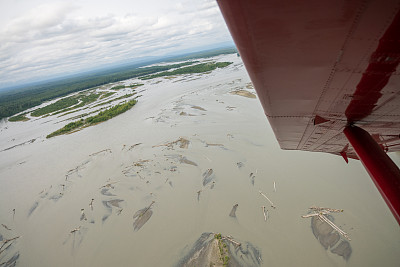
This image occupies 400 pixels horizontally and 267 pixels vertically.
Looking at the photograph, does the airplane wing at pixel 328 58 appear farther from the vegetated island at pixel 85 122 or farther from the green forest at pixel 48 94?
the green forest at pixel 48 94

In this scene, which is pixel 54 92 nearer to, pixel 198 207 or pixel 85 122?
pixel 85 122

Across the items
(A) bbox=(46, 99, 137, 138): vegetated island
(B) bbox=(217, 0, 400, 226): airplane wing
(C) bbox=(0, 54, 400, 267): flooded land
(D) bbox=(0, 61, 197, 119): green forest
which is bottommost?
(C) bbox=(0, 54, 400, 267): flooded land

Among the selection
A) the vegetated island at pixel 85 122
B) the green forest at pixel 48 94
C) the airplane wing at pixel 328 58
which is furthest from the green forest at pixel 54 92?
the airplane wing at pixel 328 58

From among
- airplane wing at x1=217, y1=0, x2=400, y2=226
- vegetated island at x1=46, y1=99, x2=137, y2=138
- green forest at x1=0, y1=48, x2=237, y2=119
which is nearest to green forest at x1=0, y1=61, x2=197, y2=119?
green forest at x1=0, y1=48, x2=237, y2=119

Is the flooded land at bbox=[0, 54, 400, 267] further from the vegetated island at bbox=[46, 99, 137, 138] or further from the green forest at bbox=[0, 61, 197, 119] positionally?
the green forest at bbox=[0, 61, 197, 119]

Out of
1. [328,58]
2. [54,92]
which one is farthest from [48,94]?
[328,58]

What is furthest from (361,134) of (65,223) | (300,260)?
(65,223)
